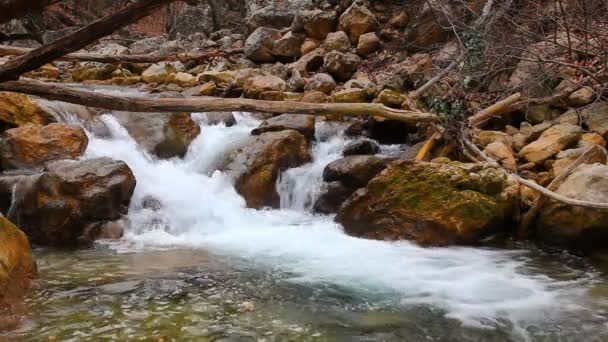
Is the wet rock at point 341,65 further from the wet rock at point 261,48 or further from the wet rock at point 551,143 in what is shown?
the wet rock at point 551,143

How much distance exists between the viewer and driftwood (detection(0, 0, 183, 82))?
335 cm

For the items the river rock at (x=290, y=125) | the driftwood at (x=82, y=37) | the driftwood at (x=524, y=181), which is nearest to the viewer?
the driftwood at (x=82, y=37)

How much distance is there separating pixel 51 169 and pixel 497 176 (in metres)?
5.52

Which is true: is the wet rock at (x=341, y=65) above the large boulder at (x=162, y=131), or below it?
above

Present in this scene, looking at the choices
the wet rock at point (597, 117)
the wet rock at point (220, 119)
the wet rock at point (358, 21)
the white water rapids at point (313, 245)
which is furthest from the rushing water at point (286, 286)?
the wet rock at point (358, 21)

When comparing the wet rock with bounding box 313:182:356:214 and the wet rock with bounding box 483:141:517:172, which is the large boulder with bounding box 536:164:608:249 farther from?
the wet rock with bounding box 313:182:356:214

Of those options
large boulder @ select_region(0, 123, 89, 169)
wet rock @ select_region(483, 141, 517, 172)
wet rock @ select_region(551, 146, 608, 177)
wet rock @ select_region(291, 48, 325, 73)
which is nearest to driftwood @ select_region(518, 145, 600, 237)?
wet rock @ select_region(551, 146, 608, 177)

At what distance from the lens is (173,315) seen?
3.95 metres

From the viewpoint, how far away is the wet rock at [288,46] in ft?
54.5

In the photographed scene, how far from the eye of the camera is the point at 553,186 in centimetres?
635

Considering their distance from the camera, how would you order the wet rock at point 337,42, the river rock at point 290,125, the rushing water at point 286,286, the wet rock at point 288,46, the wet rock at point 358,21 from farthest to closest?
the wet rock at point 288,46, the wet rock at point 358,21, the wet rock at point 337,42, the river rock at point 290,125, the rushing water at point 286,286

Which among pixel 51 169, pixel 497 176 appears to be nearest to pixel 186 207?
pixel 51 169

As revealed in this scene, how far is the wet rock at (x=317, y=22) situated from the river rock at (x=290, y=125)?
7.18m

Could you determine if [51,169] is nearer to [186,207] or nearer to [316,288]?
[186,207]
